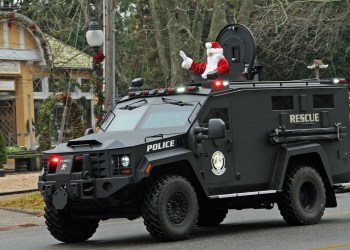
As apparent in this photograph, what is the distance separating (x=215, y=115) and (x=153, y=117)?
90 cm

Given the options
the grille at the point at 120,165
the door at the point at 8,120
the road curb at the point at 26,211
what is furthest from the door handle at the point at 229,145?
the door at the point at 8,120

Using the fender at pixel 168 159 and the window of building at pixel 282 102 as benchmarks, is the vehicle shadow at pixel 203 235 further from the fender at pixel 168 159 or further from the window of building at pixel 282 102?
the window of building at pixel 282 102

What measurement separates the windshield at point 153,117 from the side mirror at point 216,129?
533mm

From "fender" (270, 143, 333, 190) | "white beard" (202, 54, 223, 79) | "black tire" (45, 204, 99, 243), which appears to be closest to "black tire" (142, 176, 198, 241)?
"black tire" (45, 204, 99, 243)

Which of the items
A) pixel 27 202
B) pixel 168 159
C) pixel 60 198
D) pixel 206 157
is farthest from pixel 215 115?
pixel 27 202

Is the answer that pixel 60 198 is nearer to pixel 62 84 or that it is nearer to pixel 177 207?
pixel 177 207

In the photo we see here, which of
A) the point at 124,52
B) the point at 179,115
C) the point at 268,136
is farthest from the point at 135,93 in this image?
the point at 124,52

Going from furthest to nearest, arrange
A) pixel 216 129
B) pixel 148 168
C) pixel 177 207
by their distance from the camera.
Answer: pixel 216 129 < pixel 177 207 < pixel 148 168

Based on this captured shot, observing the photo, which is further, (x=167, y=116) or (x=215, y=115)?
(x=215, y=115)

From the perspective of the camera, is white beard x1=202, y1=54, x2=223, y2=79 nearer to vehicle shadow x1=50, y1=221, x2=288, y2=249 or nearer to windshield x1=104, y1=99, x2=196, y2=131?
windshield x1=104, y1=99, x2=196, y2=131

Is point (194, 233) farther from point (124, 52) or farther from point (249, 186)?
point (124, 52)

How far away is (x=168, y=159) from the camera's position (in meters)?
13.7

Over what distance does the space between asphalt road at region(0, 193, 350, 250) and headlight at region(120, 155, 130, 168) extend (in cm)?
110

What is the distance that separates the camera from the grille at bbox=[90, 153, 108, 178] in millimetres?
13445
